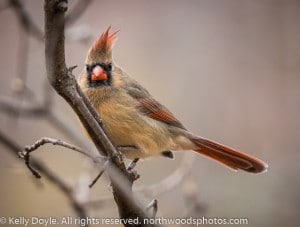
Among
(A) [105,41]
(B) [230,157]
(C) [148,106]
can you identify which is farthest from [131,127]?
(B) [230,157]

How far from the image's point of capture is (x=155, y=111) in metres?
3.79

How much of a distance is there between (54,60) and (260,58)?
4.47 m

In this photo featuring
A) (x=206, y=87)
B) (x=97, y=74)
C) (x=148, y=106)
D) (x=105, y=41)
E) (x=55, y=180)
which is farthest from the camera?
(x=206, y=87)

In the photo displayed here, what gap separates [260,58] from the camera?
6266 millimetres

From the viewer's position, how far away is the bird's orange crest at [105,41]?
10.5 ft

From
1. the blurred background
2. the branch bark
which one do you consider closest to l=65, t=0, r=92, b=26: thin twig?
the branch bark

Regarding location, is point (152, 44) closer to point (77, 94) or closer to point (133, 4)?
point (133, 4)

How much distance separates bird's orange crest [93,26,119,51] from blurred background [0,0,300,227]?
3.12ft

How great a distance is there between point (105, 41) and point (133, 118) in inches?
20.3

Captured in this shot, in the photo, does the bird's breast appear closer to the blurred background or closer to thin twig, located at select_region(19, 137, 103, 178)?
the blurred background

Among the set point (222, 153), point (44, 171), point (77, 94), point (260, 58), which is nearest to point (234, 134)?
point (260, 58)

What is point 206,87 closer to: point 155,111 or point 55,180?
point 155,111

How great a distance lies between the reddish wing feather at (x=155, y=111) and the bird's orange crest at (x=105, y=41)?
491mm

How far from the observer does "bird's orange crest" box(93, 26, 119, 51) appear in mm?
3187
